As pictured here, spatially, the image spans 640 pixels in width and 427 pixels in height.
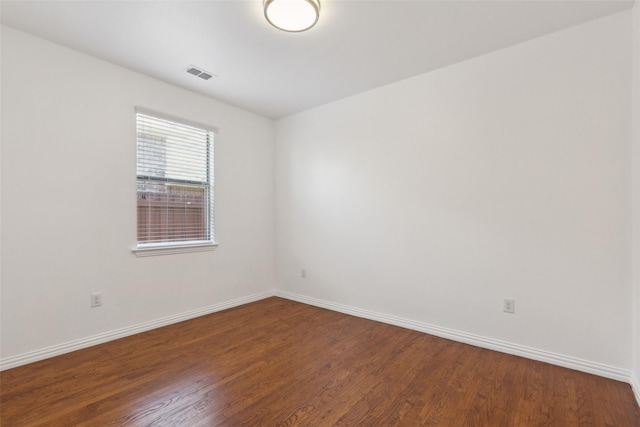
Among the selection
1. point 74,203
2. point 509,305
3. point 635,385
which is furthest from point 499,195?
point 74,203

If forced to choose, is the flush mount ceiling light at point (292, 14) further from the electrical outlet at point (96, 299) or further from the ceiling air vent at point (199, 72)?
the electrical outlet at point (96, 299)

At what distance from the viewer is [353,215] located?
3.52 m

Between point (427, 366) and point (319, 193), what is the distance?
7.55ft

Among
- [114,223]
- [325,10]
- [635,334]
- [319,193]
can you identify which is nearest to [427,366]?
[635,334]

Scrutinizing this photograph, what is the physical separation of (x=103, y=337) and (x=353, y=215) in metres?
2.74

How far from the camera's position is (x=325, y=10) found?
2.07 meters

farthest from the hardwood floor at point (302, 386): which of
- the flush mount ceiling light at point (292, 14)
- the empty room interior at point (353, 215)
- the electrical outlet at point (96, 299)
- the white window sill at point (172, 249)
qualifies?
the flush mount ceiling light at point (292, 14)

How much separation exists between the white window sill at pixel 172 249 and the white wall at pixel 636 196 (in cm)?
379

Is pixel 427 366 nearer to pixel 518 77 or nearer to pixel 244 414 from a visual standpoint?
pixel 244 414

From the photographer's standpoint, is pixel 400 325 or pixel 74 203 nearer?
pixel 74 203

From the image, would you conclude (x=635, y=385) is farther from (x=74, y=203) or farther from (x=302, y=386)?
(x=74, y=203)

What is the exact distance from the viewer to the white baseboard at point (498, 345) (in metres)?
2.12

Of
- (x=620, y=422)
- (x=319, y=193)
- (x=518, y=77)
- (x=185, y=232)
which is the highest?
(x=518, y=77)

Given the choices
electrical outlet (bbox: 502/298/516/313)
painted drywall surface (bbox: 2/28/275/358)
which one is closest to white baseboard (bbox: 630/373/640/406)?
electrical outlet (bbox: 502/298/516/313)
